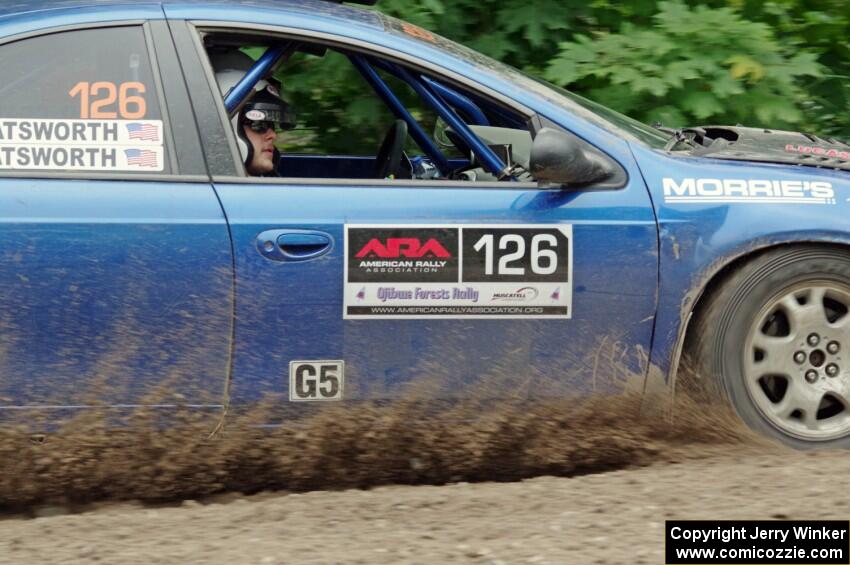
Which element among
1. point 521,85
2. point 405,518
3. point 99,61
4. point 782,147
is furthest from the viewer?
point 782,147

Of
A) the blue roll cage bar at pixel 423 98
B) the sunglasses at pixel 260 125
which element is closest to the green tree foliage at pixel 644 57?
the blue roll cage bar at pixel 423 98

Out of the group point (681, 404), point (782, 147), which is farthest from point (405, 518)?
point (782, 147)

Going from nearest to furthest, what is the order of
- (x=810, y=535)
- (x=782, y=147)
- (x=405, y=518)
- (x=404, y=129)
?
1. (x=810, y=535)
2. (x=405, y=518)
3. (x=782, y=147)
4. (x=404, y=129)

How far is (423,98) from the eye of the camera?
455cm

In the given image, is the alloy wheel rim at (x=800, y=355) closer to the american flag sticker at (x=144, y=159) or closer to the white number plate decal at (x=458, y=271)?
the white number plate decal at (x=458, y=271)

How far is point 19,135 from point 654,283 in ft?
6.76

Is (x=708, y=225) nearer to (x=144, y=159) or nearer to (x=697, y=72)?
(x=144, y=159)

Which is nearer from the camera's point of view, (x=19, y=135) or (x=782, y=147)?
(x=19, y=135)

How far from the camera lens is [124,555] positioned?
3396mm

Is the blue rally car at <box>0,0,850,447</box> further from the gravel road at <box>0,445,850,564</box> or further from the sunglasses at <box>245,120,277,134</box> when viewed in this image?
the gravel road at <box>0,445,850,564</box>

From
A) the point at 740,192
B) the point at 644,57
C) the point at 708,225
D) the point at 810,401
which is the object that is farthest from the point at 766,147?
the point at 644,57

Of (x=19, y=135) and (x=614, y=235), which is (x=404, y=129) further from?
(x=19, y=135)

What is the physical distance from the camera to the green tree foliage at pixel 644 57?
5875mm

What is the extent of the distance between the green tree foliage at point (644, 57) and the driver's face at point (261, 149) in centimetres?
157
